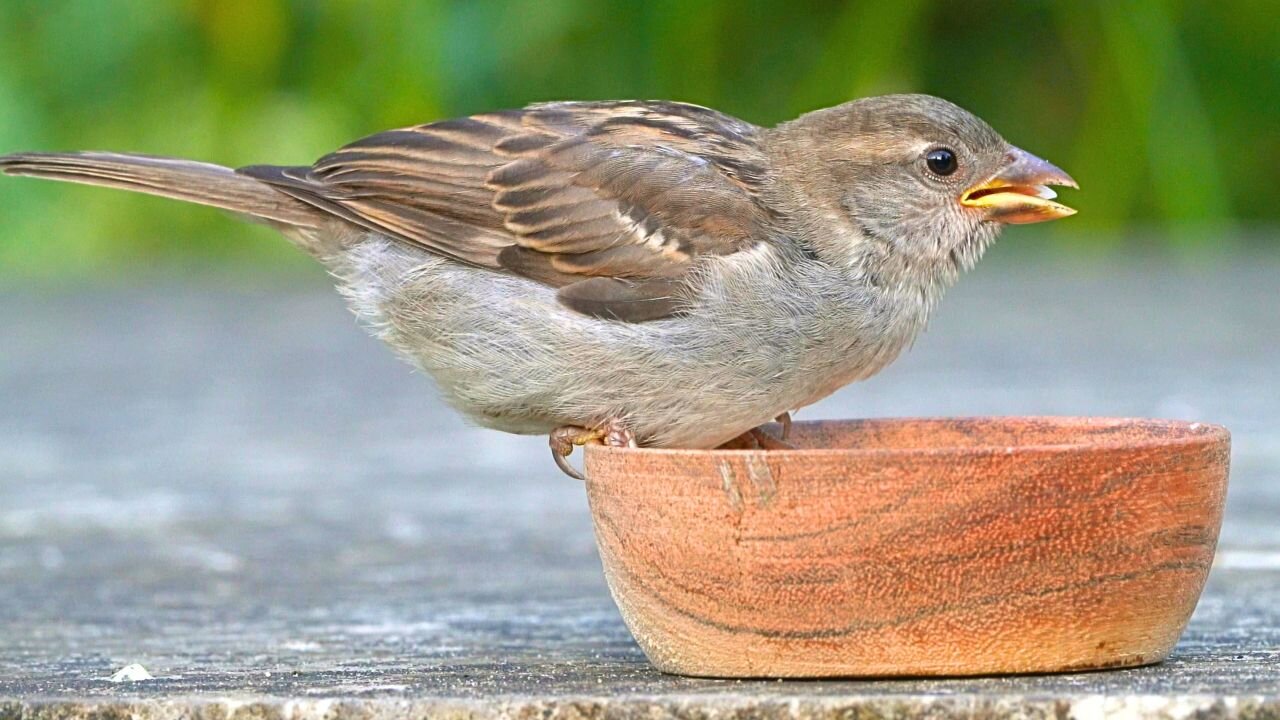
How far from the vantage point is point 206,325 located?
9211 mm

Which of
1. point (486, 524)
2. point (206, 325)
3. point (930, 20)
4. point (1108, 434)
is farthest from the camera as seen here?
point (930, 20)

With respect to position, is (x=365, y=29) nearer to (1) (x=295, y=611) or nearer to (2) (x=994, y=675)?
(1) (x=295, y=611)

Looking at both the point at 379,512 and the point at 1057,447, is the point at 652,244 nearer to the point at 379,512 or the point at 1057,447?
the point at 1057,447

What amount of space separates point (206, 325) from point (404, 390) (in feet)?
5.47

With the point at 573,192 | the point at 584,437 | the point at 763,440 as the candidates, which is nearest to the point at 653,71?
the point at 573,192

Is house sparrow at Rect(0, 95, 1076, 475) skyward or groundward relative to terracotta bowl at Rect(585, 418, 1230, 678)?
skyward

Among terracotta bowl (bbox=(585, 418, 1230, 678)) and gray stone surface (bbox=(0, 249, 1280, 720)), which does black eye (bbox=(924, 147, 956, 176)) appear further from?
terracotta bowl (bbox=(585, 418, 1230, 678))

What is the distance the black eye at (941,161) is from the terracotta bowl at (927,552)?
120cm

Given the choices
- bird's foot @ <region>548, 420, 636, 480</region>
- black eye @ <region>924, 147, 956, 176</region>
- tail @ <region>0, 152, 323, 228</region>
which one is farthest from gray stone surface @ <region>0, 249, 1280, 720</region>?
black eye @ <region>924, 147, 956, 176</region>

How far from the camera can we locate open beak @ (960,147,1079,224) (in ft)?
13.1

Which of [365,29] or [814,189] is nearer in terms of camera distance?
[814,189]

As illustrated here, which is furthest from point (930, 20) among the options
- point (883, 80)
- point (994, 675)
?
point (994, 675)

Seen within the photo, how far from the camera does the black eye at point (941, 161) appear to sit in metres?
4.04

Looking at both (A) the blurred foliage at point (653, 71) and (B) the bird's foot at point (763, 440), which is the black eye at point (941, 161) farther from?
(A) the blurred foliage at point (653, 71)
